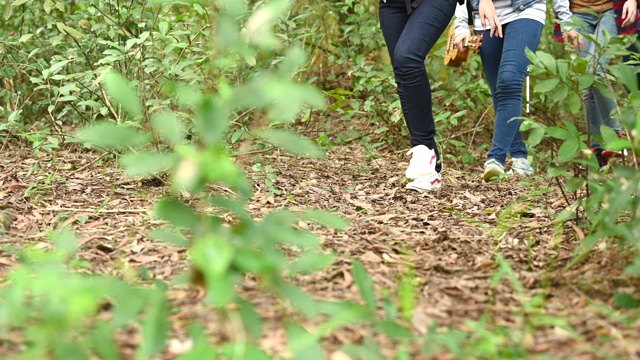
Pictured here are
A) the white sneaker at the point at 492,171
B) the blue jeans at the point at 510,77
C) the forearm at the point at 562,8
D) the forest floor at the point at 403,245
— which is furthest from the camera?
the forearm at the point at 562,8

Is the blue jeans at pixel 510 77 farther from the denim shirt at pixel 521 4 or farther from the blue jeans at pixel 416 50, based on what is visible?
the blue jeans at pixel 416 50

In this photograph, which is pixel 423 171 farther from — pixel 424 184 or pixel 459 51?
pixel 459 51

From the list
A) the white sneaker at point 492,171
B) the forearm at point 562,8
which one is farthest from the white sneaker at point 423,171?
the forearm at point 562,8

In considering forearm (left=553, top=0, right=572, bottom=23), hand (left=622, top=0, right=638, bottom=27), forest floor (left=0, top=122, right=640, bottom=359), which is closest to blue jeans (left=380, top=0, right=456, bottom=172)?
forest floor (left=0, top=122, right=640, bottom=359)

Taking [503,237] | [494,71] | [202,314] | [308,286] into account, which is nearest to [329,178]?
[494,71]

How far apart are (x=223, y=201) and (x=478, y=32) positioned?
3027 mm

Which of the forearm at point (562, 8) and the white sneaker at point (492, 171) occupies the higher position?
the forearm at point (562, 8)

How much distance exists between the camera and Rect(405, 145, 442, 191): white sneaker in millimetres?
3744

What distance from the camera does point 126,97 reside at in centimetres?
175

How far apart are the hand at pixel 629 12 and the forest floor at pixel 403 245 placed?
1053 millimetres

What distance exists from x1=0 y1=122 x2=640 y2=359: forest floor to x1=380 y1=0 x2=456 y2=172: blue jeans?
341 millimetres

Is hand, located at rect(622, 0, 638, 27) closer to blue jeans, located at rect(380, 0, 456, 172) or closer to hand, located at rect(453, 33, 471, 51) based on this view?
hand, located at rect(453, 33, 471, 51)

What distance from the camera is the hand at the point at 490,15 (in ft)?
13.5

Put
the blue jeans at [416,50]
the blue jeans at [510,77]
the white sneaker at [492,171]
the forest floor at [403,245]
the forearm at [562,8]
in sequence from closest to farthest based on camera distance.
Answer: the forest floor at [403,245] → the blue jeans at [416,50] → the white sneaker at [492,171] → the blue jeans at [510,77] → the forearm at [562,8]
